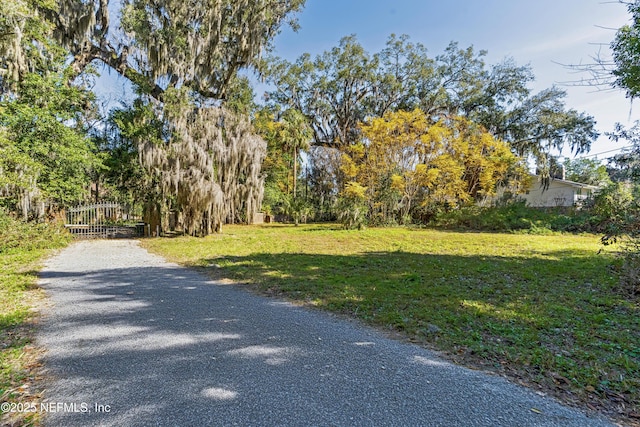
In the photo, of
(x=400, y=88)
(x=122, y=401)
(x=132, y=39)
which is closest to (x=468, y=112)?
(x=400, y=88)

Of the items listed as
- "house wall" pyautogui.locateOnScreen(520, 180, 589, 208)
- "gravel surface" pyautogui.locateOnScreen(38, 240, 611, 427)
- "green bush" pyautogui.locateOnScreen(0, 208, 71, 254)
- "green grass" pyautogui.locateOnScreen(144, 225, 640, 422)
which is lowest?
"green grass" pyautogui.locateOnScreen(144, 225, 640, 422)

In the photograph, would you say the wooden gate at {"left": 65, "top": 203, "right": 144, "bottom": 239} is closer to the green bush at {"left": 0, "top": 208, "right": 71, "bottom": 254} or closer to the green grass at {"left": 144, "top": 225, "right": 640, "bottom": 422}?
the green bush at {"left": 0, "top": 208, "right": 71, "bottom": 254}

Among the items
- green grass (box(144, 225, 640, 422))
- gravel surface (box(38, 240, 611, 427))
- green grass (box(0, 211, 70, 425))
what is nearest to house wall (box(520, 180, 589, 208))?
green grass (box(144, 225, 640, 422))

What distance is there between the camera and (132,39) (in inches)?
520

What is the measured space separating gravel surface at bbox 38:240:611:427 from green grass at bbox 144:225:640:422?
1.35ft

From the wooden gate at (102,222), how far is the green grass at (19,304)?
1.94 m

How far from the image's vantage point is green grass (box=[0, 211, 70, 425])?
2.21 meters

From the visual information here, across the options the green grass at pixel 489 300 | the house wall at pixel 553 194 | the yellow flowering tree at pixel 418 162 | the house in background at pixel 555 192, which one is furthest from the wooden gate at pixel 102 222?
the house wall at pixel 553 194

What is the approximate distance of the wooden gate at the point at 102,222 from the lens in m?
11.6

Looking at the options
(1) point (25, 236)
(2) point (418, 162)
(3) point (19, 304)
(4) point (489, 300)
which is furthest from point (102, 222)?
(2) point (418, 162)

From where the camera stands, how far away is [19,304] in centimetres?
417

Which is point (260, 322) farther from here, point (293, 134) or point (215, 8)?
point (293, 134)

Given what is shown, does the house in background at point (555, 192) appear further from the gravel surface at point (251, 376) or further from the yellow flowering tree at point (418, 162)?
the gravel surface at point (251, 376)

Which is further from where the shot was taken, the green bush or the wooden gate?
the wooden gate
